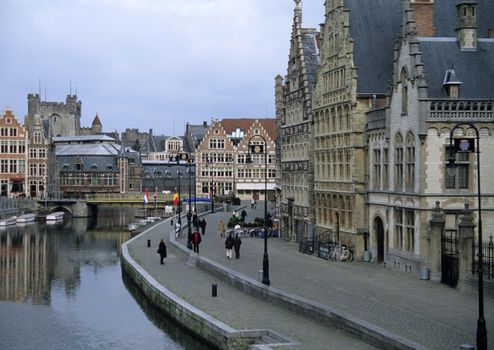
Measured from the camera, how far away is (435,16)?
152ft

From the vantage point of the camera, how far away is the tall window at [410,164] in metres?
38.6

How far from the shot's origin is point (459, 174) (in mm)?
37719

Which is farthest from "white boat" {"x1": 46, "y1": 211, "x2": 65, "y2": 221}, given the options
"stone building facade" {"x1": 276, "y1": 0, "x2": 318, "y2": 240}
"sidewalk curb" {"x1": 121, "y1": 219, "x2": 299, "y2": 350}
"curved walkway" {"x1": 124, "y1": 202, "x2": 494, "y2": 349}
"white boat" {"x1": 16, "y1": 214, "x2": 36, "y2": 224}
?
"sidewalk curb" {"x1": 121, "y1": 219, "x2": 299, "y2": 350}

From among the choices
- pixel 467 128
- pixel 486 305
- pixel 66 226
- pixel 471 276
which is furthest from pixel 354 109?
pixel 66 226

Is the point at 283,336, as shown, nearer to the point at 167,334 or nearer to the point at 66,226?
the point at 167,334

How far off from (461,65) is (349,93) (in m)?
7.99

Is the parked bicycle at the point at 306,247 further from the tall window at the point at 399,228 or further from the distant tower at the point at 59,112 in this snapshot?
the distant tower at the point at 59,112

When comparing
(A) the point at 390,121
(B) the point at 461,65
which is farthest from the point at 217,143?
(B) the point at 461,65

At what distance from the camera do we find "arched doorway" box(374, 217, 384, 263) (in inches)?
1722

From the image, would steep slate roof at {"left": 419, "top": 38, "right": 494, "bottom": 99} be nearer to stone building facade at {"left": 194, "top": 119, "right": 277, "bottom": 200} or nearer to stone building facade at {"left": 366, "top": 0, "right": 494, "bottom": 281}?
stone building facade at {"left": 366, "top": 0, "right": 494, "bottom": 281}

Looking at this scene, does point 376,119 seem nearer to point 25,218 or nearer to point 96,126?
point 25,218

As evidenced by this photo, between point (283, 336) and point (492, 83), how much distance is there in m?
20.1

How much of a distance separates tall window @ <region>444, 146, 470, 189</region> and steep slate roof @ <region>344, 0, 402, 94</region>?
937 cm

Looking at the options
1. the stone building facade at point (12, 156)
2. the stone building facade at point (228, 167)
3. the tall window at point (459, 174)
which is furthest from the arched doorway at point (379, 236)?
the stone building facade at point (12, 156)
